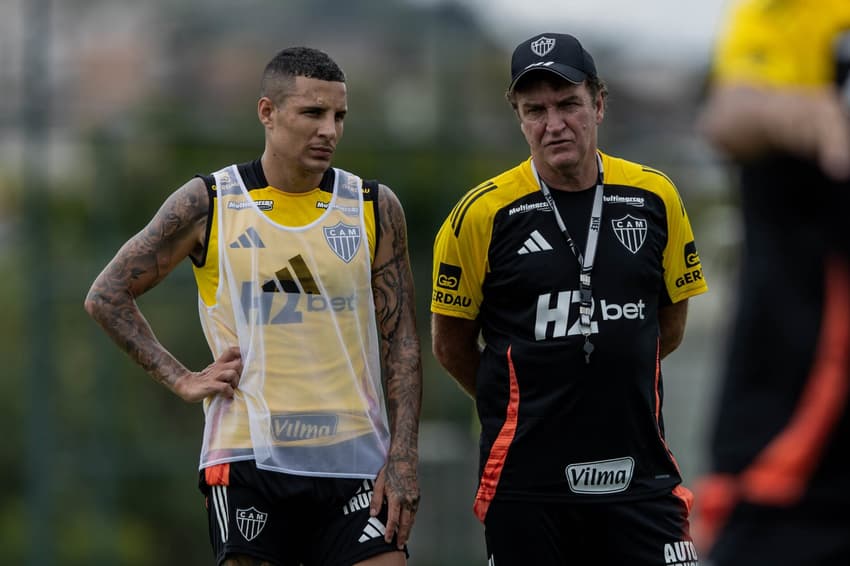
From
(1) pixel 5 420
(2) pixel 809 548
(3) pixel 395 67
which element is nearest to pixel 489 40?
(3) pixel 395 67

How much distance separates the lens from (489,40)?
19719mm

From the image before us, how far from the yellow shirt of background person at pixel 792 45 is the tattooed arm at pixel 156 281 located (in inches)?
106

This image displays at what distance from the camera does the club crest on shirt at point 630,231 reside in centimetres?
531

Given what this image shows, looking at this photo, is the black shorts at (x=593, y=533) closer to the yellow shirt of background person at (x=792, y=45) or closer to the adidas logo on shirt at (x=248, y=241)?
the adidas logo on shirt at (x=248, y=241)

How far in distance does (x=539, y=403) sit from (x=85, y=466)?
12.0 meters

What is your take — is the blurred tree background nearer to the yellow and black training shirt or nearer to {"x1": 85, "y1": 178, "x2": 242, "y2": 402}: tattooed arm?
the yellow and black training shirt

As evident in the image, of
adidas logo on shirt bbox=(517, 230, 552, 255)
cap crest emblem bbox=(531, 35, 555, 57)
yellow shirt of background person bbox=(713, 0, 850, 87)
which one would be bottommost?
adidas logo on shirt bbox=(517, 230, 552, 255)

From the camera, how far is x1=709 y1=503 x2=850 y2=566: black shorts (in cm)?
325

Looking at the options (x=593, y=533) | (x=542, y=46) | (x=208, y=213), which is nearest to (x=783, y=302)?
(x=593, y=533)

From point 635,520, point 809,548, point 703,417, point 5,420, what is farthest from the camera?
point 5,420

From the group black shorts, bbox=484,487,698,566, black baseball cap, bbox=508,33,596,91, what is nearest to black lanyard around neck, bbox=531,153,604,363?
black baseball cap, bbox=508,33,596,91

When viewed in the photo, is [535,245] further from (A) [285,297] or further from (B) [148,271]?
(B) [148,271]

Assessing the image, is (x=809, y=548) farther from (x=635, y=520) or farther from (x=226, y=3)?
(x=226, y=3)

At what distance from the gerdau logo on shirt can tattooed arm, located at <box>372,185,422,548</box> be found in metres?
0.32
